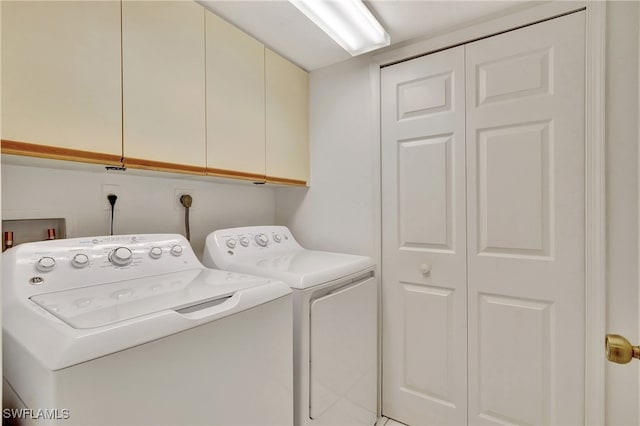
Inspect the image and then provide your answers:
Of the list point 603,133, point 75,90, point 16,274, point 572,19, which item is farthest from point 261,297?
point 572,19

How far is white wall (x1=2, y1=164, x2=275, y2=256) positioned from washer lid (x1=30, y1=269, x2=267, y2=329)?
0.44 metres

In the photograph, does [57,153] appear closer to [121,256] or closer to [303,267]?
[121,256]

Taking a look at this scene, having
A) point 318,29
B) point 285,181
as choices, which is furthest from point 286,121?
point 318,29

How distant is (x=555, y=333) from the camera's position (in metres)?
1.43

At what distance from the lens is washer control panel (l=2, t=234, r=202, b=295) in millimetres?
952

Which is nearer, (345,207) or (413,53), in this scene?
(413,53)

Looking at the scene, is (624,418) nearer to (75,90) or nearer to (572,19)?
(572,19)

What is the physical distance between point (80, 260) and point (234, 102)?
0.94 metres

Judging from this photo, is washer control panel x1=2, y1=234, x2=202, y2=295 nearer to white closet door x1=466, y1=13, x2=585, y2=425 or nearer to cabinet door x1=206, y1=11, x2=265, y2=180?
cabinet door x1=206, y1=11, x2=265, y2=180

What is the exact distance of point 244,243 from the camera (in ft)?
5.43

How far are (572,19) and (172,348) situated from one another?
199 centimetres

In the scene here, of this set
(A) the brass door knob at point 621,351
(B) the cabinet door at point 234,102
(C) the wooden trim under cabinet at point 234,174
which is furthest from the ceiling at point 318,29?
(A) the brass door knob at point 621,351

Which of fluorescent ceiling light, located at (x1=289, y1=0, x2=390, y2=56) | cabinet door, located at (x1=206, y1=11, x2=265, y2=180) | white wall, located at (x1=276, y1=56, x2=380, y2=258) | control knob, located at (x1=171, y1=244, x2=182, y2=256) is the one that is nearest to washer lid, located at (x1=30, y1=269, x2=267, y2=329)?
control knob, located at (x1=171, y1=244, x2=182, y2=256)

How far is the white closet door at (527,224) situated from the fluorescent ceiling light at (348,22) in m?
0.51
